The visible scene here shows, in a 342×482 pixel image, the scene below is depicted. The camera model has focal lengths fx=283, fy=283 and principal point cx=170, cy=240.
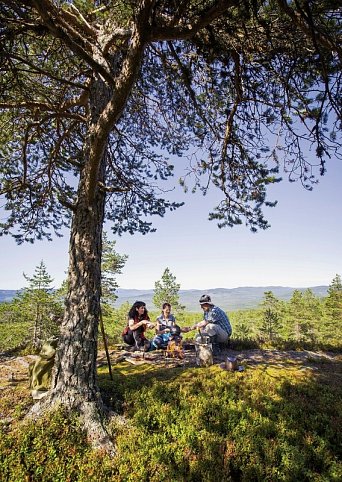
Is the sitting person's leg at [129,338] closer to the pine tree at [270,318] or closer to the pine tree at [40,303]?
the pine tree at [40,303]

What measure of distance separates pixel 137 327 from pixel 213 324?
2112mm

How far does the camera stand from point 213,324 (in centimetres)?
736

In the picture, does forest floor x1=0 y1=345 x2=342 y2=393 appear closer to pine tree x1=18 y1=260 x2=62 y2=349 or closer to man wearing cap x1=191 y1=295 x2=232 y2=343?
man wearing cap x1=191 y1=295 x2=232 y2=343

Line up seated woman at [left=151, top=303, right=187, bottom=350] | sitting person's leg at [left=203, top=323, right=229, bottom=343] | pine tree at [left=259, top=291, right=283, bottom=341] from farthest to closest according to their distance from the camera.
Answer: pine tree at [left=259, top=291, right=283, bottom=341] → seated woman at [left=151, top=303, right=187, bottom=350] → sitting person's leg at [left=203, top=323, right=229, bottom=343]

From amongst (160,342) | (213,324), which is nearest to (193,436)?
(213,324)

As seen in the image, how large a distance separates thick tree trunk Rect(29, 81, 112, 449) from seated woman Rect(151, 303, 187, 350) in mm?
3647

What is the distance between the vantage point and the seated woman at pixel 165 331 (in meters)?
7.94

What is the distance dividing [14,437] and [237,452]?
9.99ft

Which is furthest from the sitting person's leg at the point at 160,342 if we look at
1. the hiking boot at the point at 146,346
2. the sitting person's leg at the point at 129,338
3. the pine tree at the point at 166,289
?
the pine tree at the point at 166,289

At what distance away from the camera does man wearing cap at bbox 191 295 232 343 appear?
7.29 meters

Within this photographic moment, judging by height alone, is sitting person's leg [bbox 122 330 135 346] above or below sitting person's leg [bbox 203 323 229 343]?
below

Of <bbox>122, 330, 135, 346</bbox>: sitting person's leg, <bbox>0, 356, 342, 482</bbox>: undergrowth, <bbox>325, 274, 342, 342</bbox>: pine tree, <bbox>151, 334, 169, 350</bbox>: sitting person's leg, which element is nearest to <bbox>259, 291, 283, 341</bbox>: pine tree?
<bbox>325, 274, 342, 342</bbox>: pine tree

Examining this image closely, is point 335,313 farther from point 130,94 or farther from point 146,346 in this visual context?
point 130,94

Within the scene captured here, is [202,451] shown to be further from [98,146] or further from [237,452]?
[98,146]
